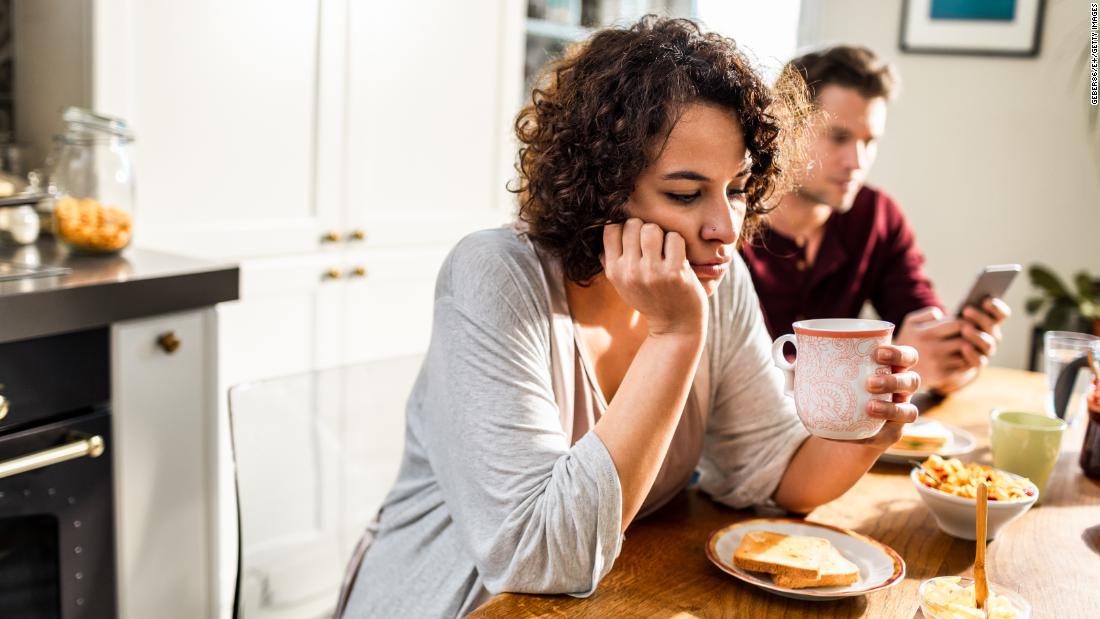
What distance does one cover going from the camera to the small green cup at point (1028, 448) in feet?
4.20

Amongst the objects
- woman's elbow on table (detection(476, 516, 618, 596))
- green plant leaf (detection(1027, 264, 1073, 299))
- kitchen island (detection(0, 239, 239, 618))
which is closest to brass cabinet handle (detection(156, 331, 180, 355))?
kitchen island (detection(0, 239, 239, 618))

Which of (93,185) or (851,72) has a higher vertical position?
(851,72)

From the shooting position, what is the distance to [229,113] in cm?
220

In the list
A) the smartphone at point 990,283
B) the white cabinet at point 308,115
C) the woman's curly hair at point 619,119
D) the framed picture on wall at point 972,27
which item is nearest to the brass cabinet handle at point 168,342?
the white cabinet at point 308,115

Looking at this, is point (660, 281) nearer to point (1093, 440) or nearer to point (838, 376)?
point (838, 376)

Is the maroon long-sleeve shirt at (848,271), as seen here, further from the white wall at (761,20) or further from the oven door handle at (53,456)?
the white wall at (761,20)

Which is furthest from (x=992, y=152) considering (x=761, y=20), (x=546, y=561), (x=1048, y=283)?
(x=546, y=561)

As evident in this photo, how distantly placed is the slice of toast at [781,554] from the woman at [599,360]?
12cm

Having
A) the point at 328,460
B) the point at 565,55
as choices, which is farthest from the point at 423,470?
the point at 565,55

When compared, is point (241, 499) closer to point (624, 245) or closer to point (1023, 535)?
point (624, 245)

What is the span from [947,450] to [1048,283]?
240 centimetres

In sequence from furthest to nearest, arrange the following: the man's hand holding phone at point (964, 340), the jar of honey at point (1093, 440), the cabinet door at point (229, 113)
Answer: the cabinet door at point (229, 113) → the man's hand holding phone at point (964, 340) → the jar of honey at point (1093, 440)

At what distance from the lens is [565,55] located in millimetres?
1296

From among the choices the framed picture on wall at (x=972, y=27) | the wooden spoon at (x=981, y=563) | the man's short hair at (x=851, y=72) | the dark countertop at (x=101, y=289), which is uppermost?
the framed picture on wall at (x=972, y=27)
